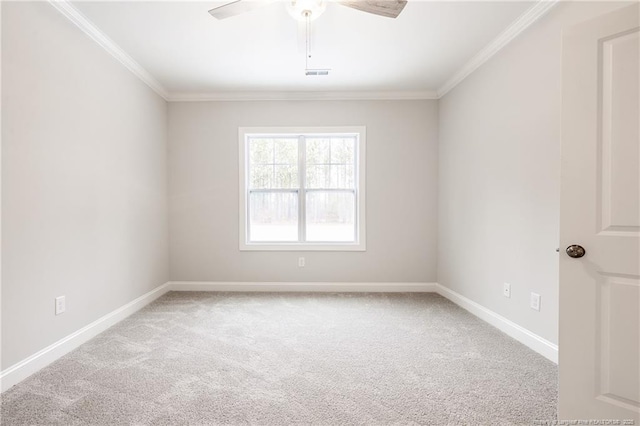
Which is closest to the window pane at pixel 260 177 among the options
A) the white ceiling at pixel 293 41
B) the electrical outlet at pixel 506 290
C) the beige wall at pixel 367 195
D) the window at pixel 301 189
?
the window at pixel 301 189

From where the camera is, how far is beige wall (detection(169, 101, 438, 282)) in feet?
13.5

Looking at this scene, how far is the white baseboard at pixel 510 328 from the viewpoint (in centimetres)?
231

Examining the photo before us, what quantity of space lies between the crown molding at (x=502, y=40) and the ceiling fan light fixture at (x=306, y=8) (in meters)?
1.66

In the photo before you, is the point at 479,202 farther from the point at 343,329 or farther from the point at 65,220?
the point at 65,220

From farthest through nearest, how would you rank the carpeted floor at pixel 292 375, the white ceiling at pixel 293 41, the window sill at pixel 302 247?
1. the window sill at pixel 302 247
2. the white ceiling at pixel 293 41
3. the carpeted floor at pixel 292 375

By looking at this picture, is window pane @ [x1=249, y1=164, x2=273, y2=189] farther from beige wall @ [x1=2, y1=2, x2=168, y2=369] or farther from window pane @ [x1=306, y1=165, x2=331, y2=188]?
beige wall @ [x1=2, y1=2, x2=168, y2=369]

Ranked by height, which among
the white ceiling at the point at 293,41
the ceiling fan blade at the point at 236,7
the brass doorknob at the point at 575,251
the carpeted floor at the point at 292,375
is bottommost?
the carpeted floor at the point at 292,375

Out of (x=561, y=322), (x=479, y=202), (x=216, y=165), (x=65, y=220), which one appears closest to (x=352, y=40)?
(x=479, y=202)

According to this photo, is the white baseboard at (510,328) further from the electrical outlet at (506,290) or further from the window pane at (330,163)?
the window pane at (330,163)

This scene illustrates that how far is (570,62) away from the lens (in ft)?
5.16

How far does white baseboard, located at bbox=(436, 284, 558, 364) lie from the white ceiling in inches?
100

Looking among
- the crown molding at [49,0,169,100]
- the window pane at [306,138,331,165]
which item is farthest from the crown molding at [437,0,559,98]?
the crown molding at [49,0,169,100]

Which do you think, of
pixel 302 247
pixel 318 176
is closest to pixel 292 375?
pixel 302 247

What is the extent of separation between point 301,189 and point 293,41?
1875 mm
